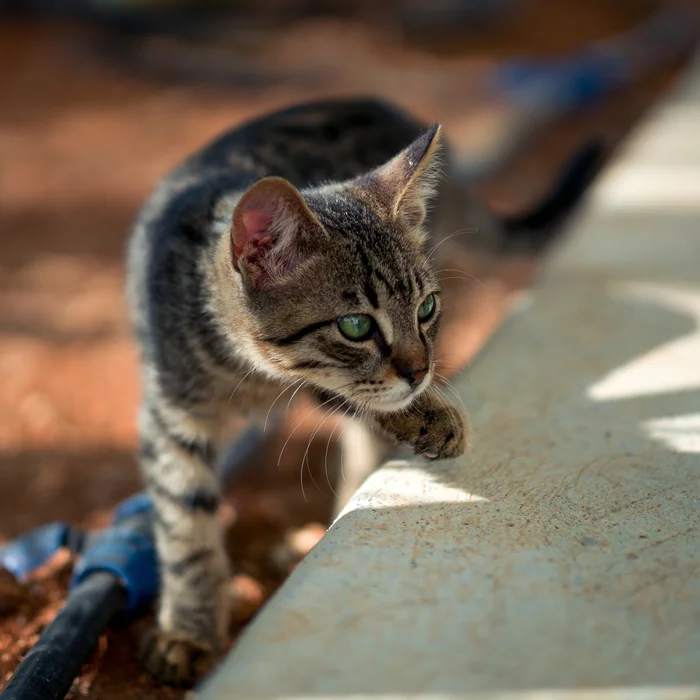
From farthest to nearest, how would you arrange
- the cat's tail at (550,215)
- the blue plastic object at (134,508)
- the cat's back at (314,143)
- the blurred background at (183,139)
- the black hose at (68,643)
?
the cat's tail at (550,215), the blurred background at (183,139), the cat's back at (314,143), the blue plastic object at (134,508), the black hose at (68,643)

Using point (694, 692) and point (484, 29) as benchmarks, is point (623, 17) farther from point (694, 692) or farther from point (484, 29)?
point (694, 692)

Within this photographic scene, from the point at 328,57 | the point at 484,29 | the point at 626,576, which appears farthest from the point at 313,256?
the point at 484,29

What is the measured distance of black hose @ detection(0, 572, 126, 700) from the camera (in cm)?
158

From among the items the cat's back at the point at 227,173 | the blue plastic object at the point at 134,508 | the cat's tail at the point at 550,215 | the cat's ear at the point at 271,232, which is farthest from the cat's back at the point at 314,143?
the blue plastic object at the point at 134,508

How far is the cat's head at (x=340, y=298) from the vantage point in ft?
6.10

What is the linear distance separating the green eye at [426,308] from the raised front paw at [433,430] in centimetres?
23

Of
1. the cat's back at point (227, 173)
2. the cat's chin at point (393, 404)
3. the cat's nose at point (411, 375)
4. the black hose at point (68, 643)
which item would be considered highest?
the cat's back at point (227, 173)

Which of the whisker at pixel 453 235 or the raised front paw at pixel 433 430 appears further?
the whisker at pixel 453 235

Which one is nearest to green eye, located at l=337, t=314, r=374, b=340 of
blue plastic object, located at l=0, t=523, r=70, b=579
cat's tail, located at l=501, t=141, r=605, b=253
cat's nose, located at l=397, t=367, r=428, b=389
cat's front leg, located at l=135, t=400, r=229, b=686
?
cat's nose, located at l=397, t=367, r=428, b=389

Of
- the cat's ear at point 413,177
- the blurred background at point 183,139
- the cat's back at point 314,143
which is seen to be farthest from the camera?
the blurred background at point 183,139

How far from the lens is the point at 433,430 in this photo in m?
1.90

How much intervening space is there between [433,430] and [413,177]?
61 cm

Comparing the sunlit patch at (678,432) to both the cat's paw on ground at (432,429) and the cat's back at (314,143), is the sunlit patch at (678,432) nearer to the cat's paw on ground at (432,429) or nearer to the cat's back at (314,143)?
the cat's paw on ground at (432,429)

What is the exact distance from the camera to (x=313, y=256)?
6.23 ft
